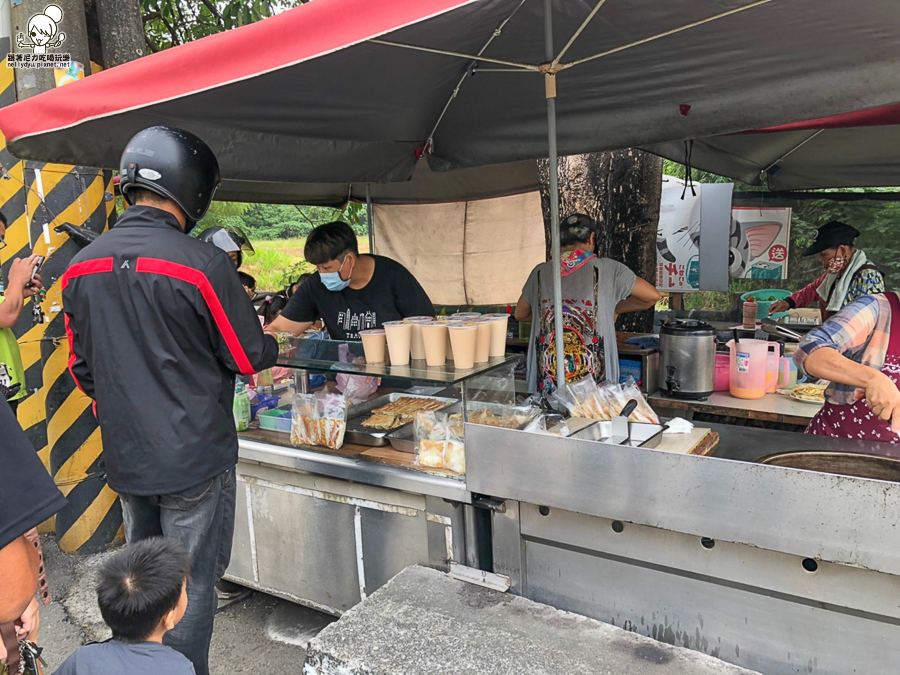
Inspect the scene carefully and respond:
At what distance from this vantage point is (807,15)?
2.19 meters

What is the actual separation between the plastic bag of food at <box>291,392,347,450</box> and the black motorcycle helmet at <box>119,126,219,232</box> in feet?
3.12

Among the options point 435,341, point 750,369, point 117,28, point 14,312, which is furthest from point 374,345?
point 117,28

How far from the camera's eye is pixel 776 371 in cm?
327

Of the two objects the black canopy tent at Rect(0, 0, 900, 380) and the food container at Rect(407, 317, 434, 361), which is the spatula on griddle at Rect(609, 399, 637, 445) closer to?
the black canopy tent at Rect(0, 0, 900, 380)

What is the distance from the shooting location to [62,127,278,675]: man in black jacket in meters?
1.82

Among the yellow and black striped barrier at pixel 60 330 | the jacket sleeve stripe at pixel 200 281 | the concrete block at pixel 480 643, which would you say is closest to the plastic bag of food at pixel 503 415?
the concrete block at pixel 480 643

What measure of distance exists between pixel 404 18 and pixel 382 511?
69.8 inches

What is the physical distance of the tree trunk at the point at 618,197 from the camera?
4.84m

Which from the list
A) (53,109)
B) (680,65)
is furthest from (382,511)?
(680,65)

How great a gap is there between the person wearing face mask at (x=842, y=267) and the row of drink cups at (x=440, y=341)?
10.9ft

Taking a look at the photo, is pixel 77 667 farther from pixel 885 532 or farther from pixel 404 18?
pixel 885 532

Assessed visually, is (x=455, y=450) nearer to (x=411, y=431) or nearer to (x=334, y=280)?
(x=411, y=431)

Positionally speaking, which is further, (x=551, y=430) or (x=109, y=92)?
(x=551, y=430)

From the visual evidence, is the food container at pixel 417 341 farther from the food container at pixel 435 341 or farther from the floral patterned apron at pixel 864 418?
the floral patterned apron at pixel 864 418
